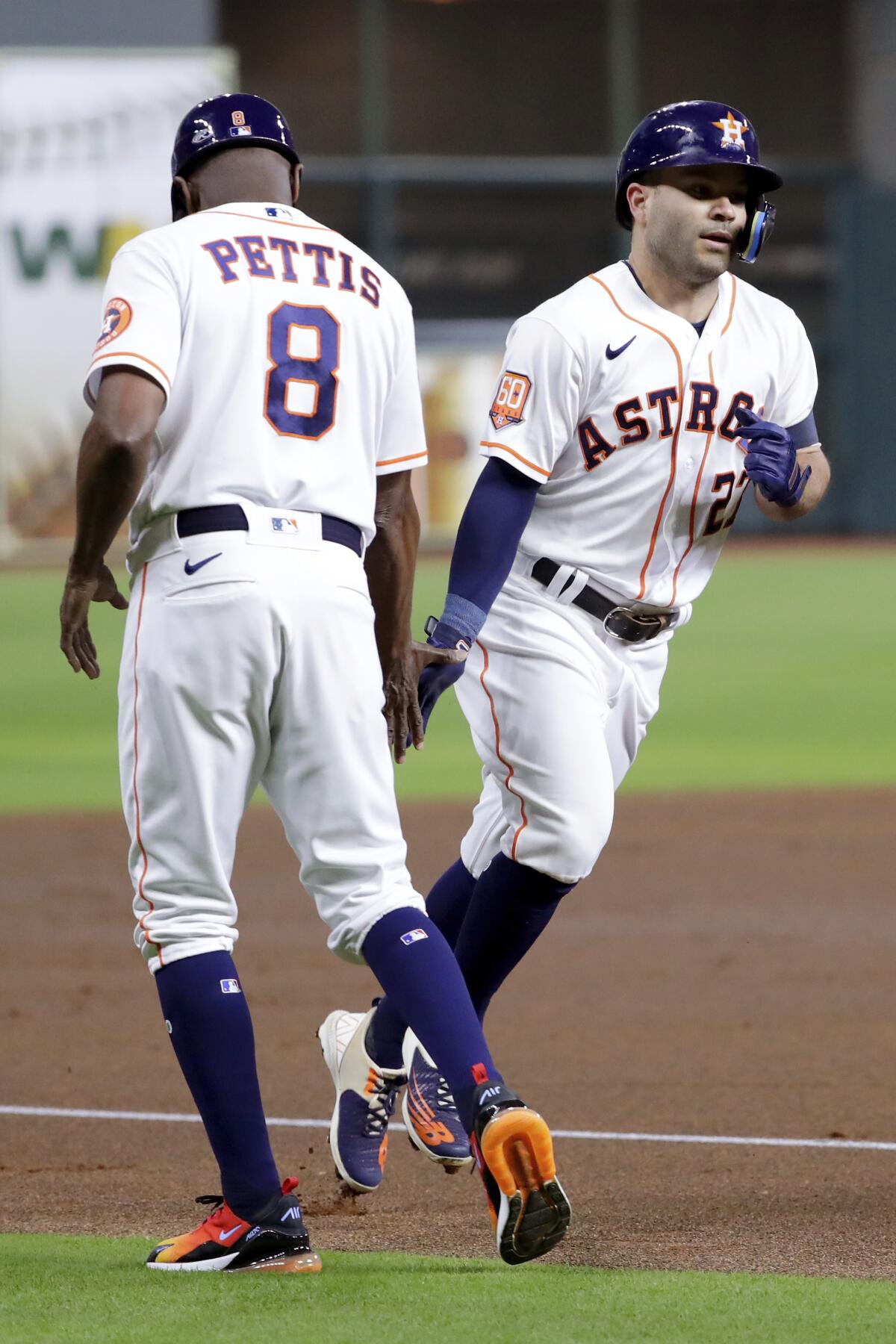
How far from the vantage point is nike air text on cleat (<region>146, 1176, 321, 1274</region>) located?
10.3 ft

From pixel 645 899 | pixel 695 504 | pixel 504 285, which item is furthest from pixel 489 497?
pixel 504 285

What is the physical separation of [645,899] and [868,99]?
944 inches

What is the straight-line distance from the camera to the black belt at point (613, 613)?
4.02 meters

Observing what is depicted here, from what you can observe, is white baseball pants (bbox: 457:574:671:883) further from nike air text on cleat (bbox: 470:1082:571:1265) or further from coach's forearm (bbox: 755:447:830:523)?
nike air text on cleat (bbox: 470:1082:571:1265)

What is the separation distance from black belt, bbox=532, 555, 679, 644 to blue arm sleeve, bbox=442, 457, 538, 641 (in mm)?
141

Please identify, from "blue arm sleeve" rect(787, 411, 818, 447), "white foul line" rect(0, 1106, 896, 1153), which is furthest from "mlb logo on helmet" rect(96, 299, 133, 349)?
"white foul line" rect(0, 1106, 896, 1153)

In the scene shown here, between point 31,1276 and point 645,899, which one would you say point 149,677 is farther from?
point 645,899

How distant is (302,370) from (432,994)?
42.4 inches

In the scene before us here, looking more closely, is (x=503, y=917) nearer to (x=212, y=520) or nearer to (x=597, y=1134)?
(x=597, y=1134)

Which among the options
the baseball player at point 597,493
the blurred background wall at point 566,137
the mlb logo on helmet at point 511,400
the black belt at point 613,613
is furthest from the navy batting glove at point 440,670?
the blurred background wall at point 566,137

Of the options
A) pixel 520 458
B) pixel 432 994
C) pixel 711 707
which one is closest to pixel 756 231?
pixel 520 458

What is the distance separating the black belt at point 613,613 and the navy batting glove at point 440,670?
0.34 m

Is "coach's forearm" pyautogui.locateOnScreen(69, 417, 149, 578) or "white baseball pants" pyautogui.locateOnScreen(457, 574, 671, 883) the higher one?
"coach's forearm" pyautogui.locateOnScreen(69, 417, 149, 578)

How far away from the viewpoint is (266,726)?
10.3ft
